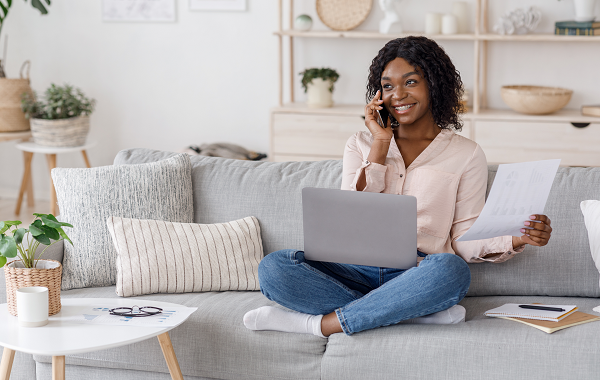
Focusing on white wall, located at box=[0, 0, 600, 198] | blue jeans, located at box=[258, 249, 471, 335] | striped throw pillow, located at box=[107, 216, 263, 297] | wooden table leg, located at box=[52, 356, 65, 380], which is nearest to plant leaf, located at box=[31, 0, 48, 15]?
white wall, located at box=[0, 0, 600, 198]

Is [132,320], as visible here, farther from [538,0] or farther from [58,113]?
[538,0]

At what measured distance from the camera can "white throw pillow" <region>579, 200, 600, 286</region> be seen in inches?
68.2

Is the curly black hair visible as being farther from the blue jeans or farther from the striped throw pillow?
the striped throw pillow

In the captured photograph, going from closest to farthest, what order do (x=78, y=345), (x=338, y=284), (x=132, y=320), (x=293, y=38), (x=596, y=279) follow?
(x=78, y=345), (x=132, y=320), (x=338, y=284), (x=596, y=279), (x=293, y=38)

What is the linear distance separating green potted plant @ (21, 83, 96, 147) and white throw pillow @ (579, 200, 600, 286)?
286 cm

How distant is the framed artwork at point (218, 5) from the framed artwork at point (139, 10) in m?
0.15

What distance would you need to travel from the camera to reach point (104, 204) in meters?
1.92

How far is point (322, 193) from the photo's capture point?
5.16ft

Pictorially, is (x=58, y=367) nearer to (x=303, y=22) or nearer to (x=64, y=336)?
(x=64, y=336)

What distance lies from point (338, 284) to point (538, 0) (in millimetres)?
2587

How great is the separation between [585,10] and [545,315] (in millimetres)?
2301

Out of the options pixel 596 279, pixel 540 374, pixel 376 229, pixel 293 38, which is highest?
pixel 293 38

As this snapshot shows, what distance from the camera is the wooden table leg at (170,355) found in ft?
4.96

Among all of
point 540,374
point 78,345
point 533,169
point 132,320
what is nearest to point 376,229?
point 533,169
